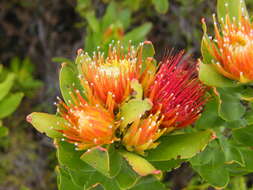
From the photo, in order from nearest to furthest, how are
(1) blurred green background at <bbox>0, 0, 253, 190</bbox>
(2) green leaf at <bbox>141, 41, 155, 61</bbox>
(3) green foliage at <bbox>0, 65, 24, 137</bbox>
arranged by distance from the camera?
(2) green leaf at <bbox>141, 41, 155, 61</bbox> → (3) green foliage at <bbox>0, 65, 24, 137</bbox> → (1) blurred green background at <bbox>0, 0, 253, 190</bbox>

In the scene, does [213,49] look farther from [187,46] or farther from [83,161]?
[187,46]

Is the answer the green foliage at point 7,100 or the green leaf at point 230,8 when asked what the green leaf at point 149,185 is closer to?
the green leaf at point 230,8

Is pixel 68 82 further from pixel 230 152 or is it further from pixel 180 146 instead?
pixel 230 152

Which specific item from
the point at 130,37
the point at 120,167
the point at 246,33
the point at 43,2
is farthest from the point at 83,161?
the point at 43,2

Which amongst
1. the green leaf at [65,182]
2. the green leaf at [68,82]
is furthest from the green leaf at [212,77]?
the green leaf at [65,182]

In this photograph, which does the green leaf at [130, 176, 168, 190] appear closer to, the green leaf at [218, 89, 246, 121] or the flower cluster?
the flower cluster

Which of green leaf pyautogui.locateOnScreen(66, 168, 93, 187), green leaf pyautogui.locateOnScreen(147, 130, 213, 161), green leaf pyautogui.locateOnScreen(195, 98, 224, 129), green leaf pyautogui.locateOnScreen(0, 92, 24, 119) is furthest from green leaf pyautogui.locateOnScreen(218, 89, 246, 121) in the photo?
green leaf pyautogui.locateOnScreen(0, 92, 24, 119)

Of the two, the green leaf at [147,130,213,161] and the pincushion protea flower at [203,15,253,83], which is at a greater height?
the pincushion protea flower at [203,15,253,83]
